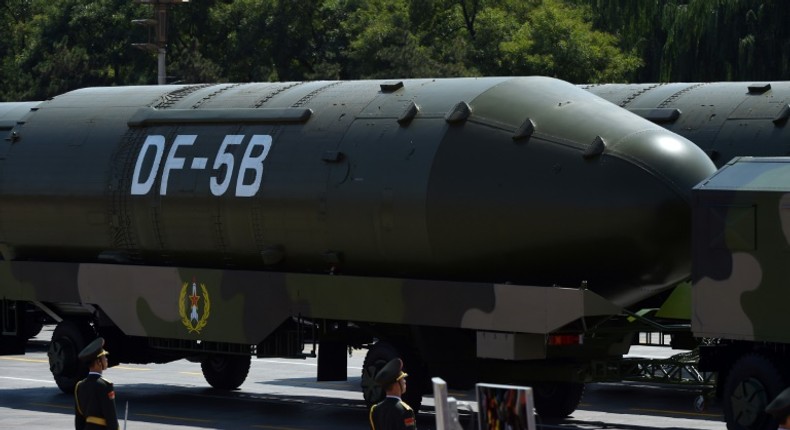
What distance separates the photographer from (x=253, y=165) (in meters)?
21.8

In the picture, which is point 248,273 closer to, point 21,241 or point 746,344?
point 21,241

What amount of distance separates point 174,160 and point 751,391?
28.2 ft

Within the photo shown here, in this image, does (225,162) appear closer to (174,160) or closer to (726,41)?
(174,160)

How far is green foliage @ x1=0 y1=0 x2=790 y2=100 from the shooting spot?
46906 mm

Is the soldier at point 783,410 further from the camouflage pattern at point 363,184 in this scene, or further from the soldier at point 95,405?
the camouflage pattern at point 363,184

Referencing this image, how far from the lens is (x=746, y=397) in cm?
1784

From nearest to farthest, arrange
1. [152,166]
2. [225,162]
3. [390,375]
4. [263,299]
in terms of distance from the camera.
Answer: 1. [390,375]
2. [263,299]
3. [225,162]
4. [152,166]

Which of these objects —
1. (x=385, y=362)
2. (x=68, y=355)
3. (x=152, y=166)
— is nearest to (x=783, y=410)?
(x=385, y=362)

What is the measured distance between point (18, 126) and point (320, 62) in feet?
99.5

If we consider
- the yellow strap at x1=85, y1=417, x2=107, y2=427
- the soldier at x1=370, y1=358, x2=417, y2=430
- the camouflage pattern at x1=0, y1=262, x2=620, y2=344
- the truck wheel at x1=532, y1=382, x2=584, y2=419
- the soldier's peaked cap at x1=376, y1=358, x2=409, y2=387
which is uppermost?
the camouflage pattern at x1=0, y1=262, x2=620, y2=344

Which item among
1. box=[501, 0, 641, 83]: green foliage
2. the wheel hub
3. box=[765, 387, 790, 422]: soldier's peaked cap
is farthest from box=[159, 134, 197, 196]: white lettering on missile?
box=[501, 0, 641, 83]: green foliage

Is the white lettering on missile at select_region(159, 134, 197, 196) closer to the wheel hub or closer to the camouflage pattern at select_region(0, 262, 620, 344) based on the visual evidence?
the camouflage pattern at select_region(0, 262, 620, 344)

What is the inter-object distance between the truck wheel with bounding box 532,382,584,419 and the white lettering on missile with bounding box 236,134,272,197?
4234mm

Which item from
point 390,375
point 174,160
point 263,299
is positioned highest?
point 174,160
